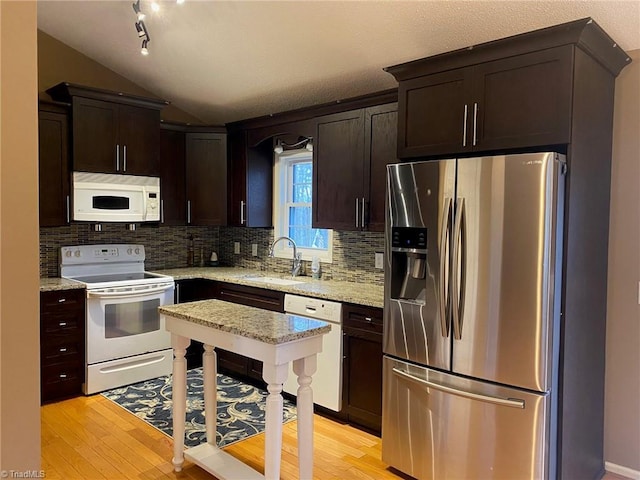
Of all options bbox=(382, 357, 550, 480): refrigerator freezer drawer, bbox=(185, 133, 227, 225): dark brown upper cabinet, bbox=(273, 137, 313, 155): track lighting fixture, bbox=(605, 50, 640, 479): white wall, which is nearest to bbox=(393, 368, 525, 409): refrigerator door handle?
bbox=(382, 357, 550, 480): refrigerator freezer drawer

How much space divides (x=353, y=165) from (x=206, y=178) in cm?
179

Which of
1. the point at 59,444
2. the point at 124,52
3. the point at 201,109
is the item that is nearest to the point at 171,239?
the point at 201,109

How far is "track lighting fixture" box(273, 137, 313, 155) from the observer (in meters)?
4.33

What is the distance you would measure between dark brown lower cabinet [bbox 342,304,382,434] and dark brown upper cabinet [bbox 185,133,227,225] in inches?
80.9

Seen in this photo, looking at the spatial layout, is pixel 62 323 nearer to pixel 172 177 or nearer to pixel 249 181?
pixel 172 177

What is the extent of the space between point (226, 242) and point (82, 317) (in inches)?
73.5

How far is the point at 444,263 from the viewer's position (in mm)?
2398

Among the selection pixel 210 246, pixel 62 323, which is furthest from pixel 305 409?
pixel 210 246

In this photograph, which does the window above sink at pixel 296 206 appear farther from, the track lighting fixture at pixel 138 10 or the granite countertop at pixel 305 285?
the track lighting fixture at pixel 138 10

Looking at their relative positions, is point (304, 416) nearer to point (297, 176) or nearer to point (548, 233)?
point (548, 233)

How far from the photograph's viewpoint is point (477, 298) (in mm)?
2303

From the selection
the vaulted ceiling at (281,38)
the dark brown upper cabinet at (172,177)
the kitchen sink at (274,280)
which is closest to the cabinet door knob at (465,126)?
the vaulted ceiling at (281,38)

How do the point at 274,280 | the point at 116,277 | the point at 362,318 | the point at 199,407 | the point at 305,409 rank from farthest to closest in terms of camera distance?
the point at 116,277 → the point at 274,280 → the point at 199,407 → the point at 362,318 → the point at 305,409

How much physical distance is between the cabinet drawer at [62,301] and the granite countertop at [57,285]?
31 mm
